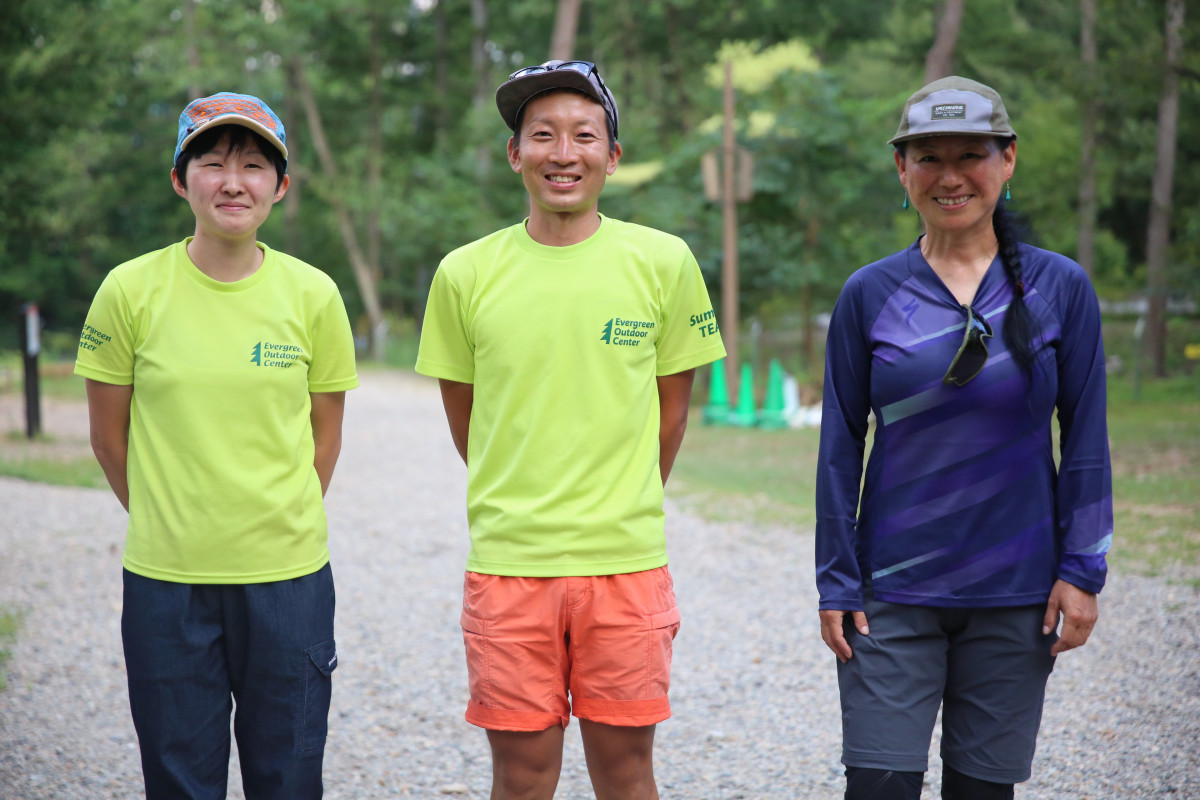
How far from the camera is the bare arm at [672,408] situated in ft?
9.59

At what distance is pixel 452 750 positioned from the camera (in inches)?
175

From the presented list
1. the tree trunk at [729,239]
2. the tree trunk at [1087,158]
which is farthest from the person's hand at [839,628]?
the tree trunk at [1087,158]

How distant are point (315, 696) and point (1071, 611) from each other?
1740 mm

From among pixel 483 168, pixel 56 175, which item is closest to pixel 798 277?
pixel 483 168

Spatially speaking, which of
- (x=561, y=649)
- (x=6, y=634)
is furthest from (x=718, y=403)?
(x=561, y=649)

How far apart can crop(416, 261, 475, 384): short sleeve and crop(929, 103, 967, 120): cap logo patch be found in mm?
1165

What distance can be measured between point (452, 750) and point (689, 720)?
0.98 m

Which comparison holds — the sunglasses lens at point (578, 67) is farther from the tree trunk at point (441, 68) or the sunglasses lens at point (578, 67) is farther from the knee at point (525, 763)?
the tree trunk at point (441, 68)

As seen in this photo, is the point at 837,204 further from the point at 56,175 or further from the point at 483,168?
the point at 56,175

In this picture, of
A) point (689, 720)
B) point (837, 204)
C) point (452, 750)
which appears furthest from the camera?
point (837, 204)

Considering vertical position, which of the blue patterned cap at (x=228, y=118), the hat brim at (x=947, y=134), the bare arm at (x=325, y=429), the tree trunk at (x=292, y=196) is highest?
the tree trunk at (x=292, y=196)

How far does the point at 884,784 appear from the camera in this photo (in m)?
2.54

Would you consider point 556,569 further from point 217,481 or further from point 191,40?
point 191,40

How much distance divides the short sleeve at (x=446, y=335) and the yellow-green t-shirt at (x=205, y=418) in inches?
12.1
